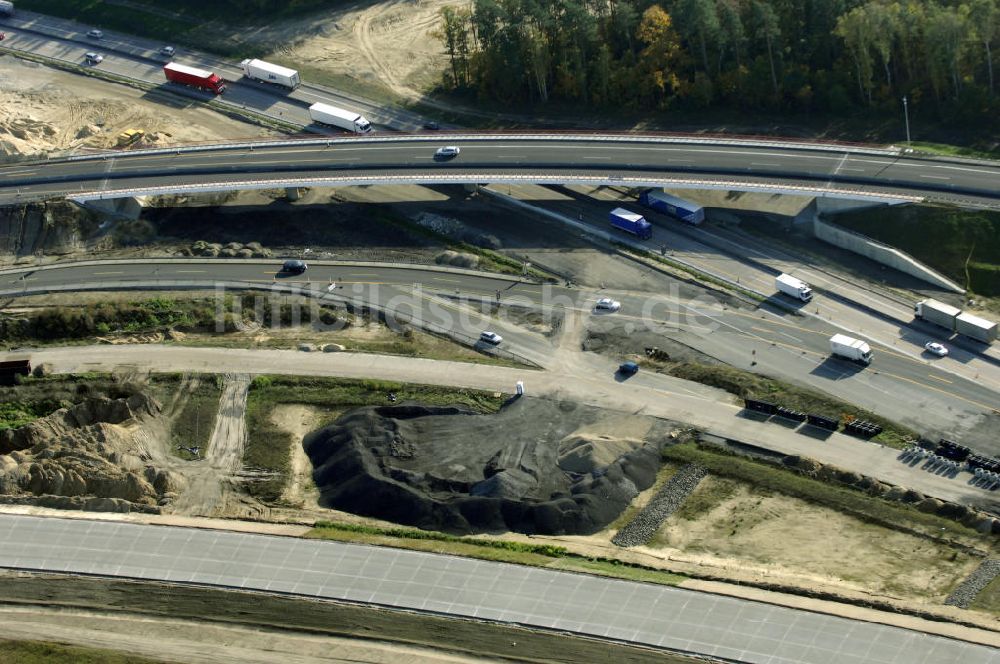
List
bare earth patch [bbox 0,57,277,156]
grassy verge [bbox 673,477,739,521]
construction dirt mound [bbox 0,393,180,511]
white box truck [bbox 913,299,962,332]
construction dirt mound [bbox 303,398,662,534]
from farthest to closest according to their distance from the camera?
bare earth patch [bbox 0,57,277,156]
white box truck [bbox 913,299,962,332]
construction dirt mound [bbox 0,393,180,511]
grassy verge [bbox 673,477,739,521]
construction dirt mound [bbox 303,398,662,534]

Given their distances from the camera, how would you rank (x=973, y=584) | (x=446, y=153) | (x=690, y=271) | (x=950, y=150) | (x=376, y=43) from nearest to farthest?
1. (x=973, y=584)
2. (x=690, y=271)
3. (x=950, y=150)
4. (x=446, y=153)
5. (x=376, y=43)

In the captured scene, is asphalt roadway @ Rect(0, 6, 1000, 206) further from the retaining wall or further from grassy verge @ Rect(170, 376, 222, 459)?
grassy verge @ Rect(170, 376, 222, 459)

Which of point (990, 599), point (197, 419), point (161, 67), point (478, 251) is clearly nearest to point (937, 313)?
point (990, 599)

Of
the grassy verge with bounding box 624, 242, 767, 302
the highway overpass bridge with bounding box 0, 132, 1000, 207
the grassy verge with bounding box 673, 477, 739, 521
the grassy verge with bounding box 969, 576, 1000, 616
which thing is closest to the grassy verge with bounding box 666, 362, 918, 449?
the grassy verge with bounding box 673, 477, 739, 521

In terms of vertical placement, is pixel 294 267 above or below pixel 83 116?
below

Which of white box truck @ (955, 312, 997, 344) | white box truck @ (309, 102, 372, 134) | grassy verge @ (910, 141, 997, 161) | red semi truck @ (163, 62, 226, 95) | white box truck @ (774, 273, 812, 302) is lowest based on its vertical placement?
white box truck @ (955, 312, 997, 344)

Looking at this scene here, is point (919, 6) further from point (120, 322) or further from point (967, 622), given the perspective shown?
point (120, 322)

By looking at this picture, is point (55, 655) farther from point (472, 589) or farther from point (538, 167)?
point (538, 167)
